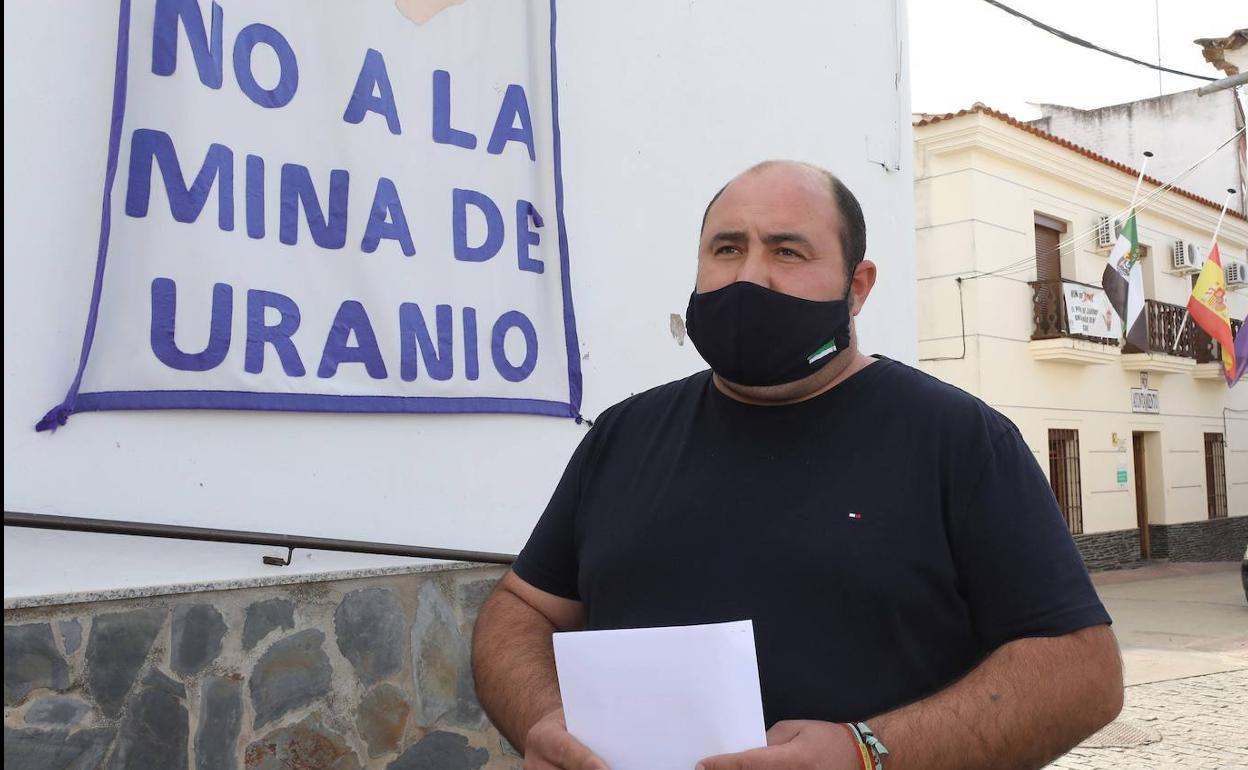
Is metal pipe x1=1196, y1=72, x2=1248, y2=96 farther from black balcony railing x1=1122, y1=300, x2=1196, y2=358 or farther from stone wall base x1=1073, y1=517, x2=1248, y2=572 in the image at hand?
black balcony railing x1=1122, y1=300, x2=1196, y2=358

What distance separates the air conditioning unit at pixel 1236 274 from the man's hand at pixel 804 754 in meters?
23.2

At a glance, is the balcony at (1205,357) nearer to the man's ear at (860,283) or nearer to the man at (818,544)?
the man's ear at (860,283)

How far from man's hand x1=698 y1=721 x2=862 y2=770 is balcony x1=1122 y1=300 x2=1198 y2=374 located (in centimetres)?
1852

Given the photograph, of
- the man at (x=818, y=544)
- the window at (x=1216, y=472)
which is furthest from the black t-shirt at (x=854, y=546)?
the window at (x=1216, y=472)

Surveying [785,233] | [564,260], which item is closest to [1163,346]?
[564,260]

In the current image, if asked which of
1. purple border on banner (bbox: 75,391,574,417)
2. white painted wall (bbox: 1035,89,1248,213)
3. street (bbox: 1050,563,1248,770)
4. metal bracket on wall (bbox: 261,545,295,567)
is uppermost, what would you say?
white painted wall (bbox: 1035,89,1248,213)

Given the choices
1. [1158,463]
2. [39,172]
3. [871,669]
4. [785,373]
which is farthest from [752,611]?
[1158,463]

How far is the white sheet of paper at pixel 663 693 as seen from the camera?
1581mm

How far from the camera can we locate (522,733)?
188 centimetres

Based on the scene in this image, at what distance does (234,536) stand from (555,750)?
205 centimetres

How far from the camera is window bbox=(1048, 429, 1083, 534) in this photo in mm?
17266

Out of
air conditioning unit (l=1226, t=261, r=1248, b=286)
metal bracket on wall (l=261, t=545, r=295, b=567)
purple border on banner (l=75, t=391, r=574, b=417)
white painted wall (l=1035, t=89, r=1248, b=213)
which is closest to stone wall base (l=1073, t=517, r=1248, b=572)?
air conditioning unit (l=1226, t=261, r=1248, b=286)

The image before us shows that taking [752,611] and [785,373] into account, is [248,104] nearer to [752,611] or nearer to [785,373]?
[785,373]

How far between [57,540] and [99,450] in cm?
28
